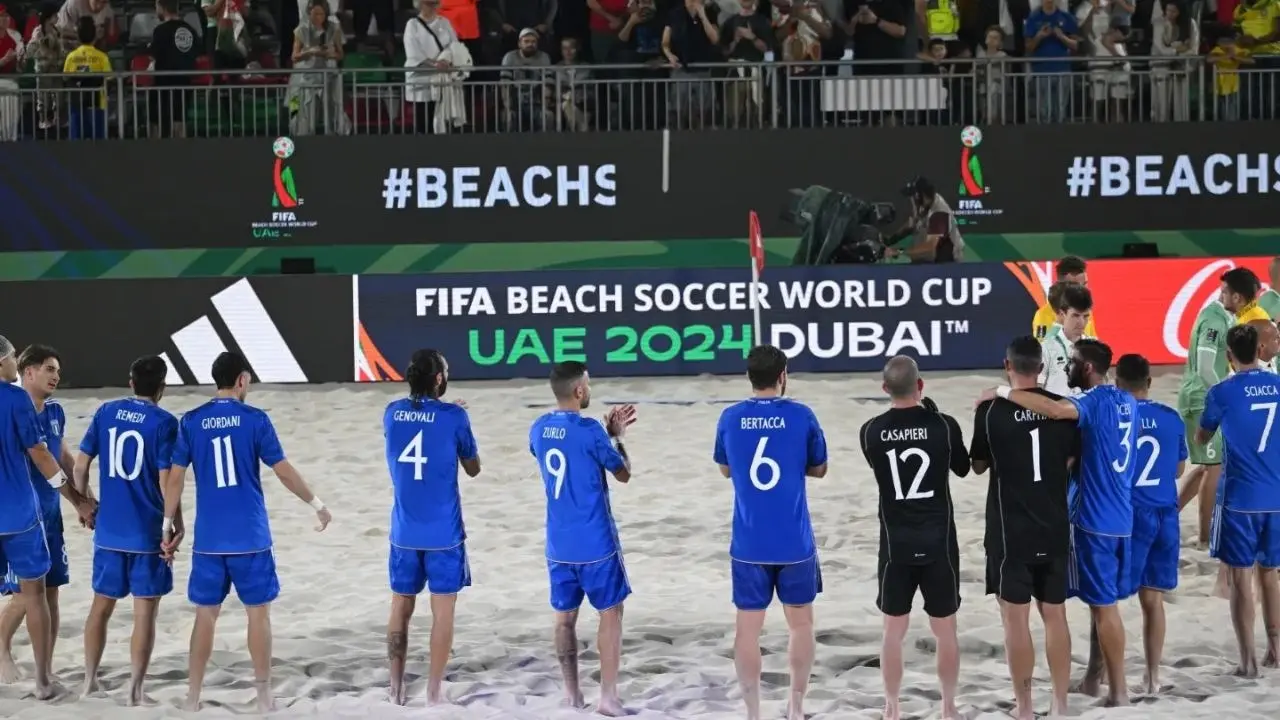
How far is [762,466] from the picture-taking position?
7531 mm

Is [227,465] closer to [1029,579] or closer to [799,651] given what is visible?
[799,651]

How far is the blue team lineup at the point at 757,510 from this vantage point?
24.4ft

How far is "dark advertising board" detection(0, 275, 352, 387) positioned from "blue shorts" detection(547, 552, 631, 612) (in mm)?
9735

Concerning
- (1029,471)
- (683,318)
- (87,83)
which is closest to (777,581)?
(1029,471)

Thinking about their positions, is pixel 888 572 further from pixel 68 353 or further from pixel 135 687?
pixel 68 353

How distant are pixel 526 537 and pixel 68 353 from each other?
7.68 m

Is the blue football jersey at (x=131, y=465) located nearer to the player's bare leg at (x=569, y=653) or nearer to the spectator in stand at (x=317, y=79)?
the player's bare leg at (x=569, y=653)

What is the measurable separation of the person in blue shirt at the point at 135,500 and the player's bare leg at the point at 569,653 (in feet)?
5.78

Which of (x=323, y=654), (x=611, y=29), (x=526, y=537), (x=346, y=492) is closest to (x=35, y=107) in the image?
(x=611, y=29)

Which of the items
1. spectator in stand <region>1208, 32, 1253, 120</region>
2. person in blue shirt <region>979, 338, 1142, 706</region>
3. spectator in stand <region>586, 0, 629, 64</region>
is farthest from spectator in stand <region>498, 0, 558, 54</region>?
person in blue shirt <region>979, 338, 1142, 706</region>

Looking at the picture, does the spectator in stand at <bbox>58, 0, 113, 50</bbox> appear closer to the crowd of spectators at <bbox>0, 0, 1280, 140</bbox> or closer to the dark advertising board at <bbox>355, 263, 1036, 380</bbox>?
the crowd of spectators at <bbox>0, 0, 1280, 140</bbox>

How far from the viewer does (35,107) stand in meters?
18.7

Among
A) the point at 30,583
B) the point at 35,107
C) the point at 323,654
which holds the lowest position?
the point at 323,654

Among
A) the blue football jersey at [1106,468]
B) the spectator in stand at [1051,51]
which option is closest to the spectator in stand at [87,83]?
the spectator in stand at [1051,51]
